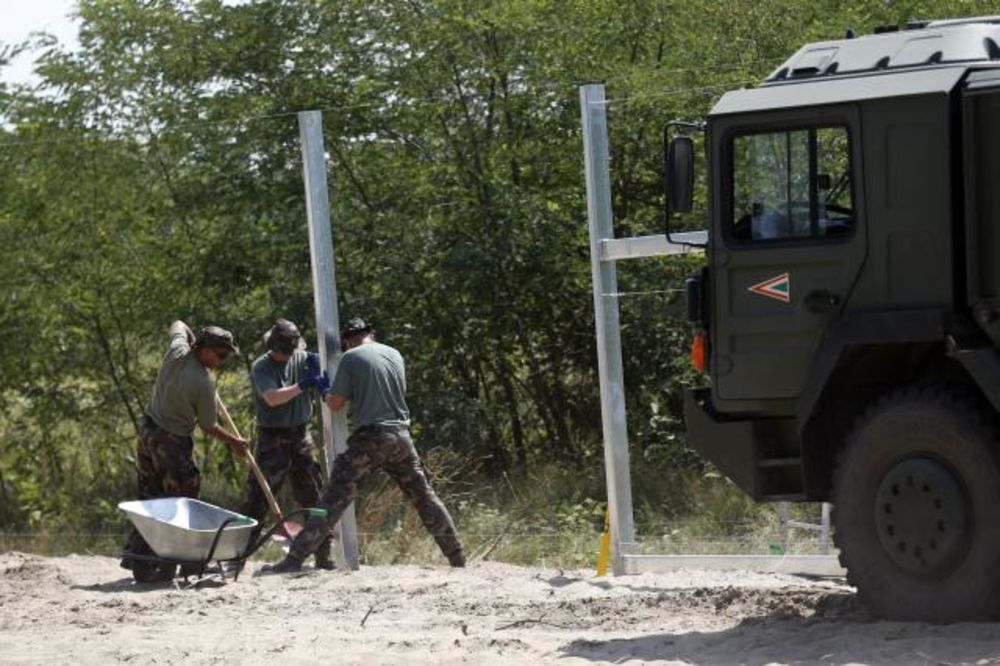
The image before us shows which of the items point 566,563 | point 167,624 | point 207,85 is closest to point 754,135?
point 167,624

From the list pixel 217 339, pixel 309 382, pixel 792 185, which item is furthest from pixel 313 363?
pixel 792 185

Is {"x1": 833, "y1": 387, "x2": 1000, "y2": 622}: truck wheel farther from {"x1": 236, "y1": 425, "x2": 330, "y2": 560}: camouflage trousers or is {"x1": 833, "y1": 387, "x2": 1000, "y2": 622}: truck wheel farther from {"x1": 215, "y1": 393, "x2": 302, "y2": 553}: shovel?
{"x1": 236, "y1": 425, "x2": 330, "y2": 560}: camouflage trousers

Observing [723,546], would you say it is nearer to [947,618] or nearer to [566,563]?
[566,563]

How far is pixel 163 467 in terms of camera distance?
11.9m

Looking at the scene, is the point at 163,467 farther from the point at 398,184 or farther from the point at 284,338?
the point at 398,184

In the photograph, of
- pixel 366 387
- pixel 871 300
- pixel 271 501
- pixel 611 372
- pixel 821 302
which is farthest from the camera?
pixel 271 501

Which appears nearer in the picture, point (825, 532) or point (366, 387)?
point (825, 532)

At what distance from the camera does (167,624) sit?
9898 millimetres

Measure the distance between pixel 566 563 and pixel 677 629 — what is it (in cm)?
395

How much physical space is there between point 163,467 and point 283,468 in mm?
→ 913

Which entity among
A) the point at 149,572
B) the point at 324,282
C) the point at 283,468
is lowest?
the point at 149,572

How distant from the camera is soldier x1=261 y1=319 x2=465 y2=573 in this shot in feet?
38.4

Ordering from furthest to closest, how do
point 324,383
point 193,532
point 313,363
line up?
point 313,363 < point 324,383 < point 193,532

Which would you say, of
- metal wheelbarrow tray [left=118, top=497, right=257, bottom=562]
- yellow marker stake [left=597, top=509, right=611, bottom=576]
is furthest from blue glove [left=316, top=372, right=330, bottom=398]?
yellow marker stake [left=597, top=509, right=611, bottom=576]
